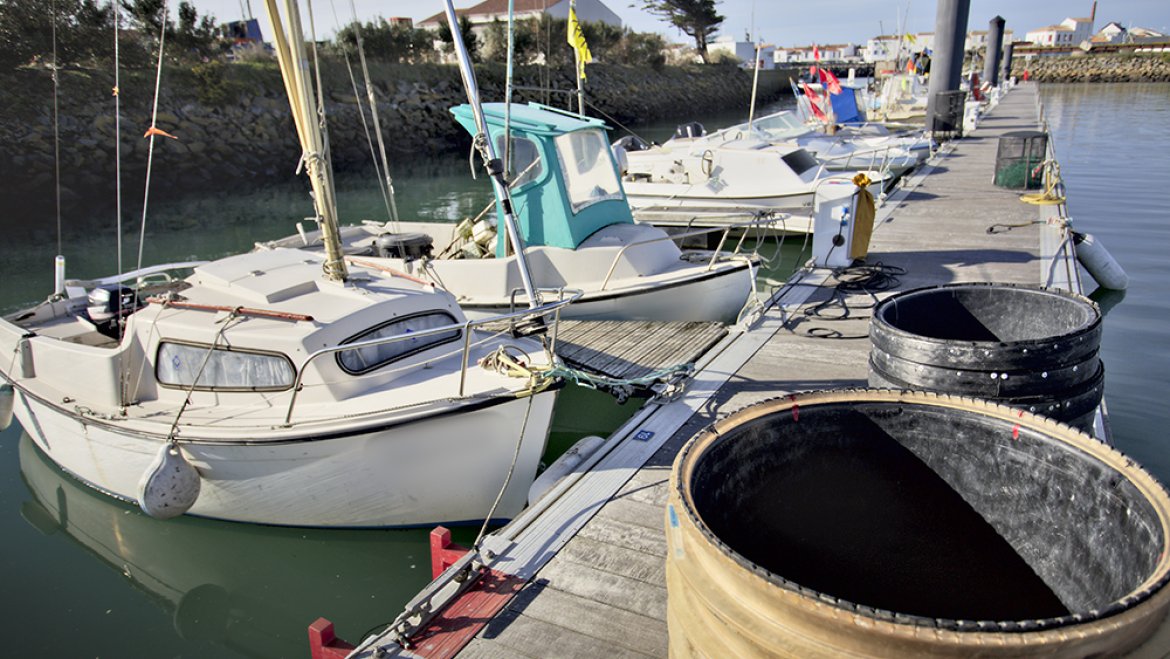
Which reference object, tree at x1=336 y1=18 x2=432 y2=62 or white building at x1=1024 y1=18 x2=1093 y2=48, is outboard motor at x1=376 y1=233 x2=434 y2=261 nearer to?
tree at x1=336 y1=18 x2=432 y2=62

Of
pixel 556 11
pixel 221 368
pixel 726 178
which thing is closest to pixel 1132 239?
pixel 726 178

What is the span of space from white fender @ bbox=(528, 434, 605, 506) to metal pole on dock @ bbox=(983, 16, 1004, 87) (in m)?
43.7

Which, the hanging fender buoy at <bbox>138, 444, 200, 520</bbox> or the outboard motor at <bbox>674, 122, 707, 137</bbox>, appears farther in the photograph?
the outboard motor at <bbox>674, 122, 707, 137</bbox>

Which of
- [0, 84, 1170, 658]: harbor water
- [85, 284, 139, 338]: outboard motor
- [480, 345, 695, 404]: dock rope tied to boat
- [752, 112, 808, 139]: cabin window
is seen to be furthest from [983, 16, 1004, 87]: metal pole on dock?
[85, 284, 139, 338]: outboard motor

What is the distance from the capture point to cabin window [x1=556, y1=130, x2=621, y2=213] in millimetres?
10000

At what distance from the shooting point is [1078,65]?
7706 cm

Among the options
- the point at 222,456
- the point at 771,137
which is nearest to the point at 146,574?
the point at 222,456

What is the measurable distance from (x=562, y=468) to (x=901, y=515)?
2.90 metres

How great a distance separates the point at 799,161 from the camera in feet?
53.3

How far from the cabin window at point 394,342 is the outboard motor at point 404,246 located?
3.72m

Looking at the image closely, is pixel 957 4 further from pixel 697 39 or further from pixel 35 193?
pixel 697 39

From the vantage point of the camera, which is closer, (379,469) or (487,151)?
(379,469)

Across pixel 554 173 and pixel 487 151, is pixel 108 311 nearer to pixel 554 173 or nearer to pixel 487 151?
pixel 487 151

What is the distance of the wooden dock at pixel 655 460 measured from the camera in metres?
3.88
